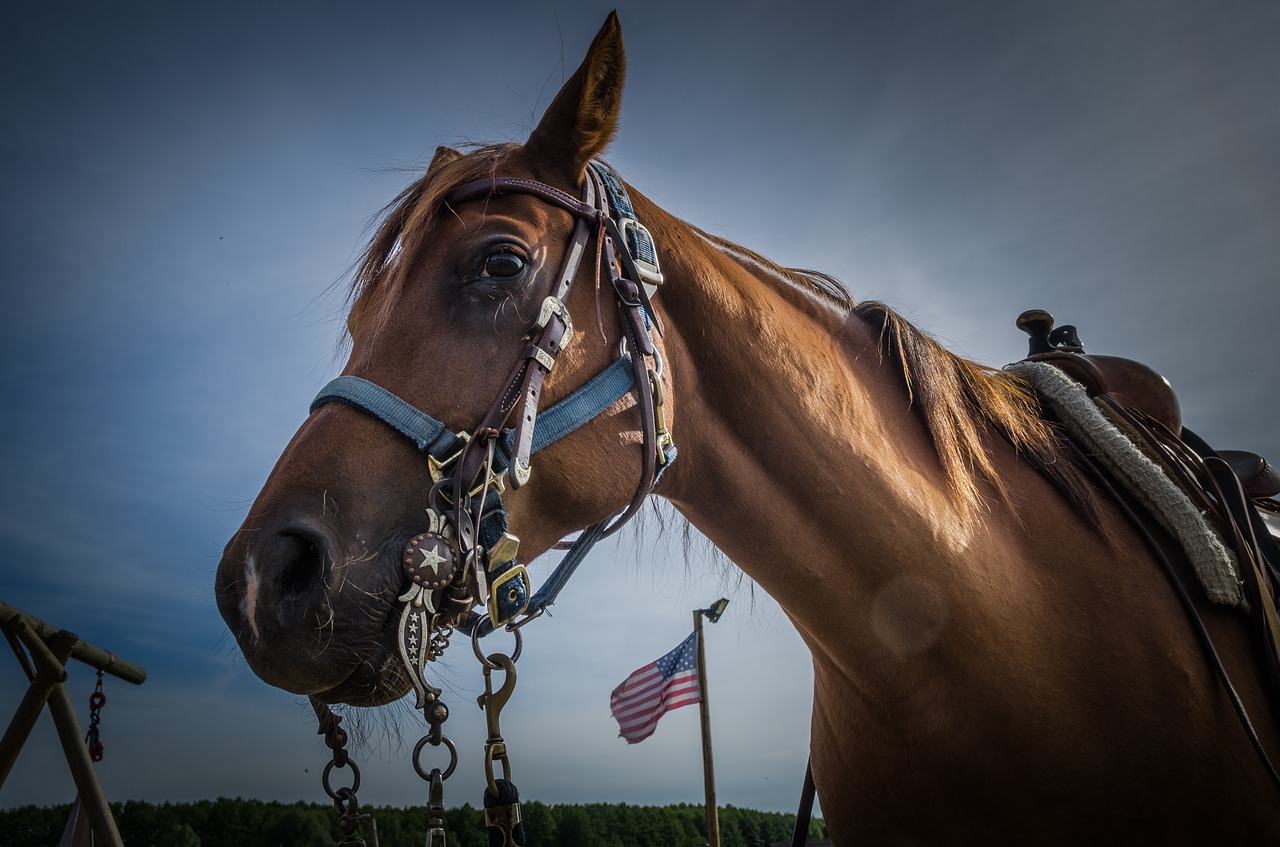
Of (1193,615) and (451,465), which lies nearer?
(451,465)

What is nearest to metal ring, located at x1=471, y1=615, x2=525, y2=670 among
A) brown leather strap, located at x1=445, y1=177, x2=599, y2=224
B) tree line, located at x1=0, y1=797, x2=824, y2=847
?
brown leather strap, located at x1=445, y1=177, x2=599, y2=224

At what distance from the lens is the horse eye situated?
6.25 ft

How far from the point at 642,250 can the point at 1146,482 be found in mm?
1979

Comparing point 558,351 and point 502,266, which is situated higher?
point 502,266

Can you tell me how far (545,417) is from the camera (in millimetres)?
1770

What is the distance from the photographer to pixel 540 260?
1.95 meters

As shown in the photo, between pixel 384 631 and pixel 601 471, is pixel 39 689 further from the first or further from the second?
pixel 601 471

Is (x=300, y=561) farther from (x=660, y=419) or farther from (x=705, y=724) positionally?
(x=705, y=724)

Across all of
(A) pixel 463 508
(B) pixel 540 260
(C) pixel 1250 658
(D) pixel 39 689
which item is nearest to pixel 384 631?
(A) pixel 463 508

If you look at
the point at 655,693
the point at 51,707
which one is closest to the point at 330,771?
the point at 51,707

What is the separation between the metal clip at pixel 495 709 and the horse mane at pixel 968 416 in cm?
155

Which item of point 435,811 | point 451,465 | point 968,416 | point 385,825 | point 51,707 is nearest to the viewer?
point 435,811

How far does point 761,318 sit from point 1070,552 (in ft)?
4.25

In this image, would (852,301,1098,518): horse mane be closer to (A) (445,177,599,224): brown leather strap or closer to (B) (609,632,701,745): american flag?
(A) (445,177,599,224): brown leather strap
